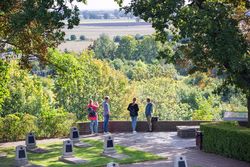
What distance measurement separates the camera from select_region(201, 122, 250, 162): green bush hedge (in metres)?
19.3

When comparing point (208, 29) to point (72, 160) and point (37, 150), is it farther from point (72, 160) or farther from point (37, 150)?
point (37, 150)

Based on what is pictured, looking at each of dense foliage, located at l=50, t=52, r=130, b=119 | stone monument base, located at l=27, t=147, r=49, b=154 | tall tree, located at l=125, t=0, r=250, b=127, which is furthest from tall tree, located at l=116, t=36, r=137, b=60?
tall tree, located at l=125, t=0, r=250, b=127

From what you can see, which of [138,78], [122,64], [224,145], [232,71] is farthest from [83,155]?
[122,64]

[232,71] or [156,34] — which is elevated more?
[156,34]

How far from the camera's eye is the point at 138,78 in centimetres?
9956

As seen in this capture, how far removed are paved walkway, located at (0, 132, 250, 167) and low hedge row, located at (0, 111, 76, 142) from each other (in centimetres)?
109

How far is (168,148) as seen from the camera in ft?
72.9

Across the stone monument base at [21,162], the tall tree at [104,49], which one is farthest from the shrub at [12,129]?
the tall tree at [104,49]

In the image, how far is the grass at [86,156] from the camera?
1970 cm

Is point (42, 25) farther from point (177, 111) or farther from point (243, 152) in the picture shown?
point (177, 111)

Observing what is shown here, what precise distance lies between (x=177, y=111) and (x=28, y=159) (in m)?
49.2

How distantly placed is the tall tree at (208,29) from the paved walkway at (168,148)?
2628 mm

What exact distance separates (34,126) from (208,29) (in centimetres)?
1202

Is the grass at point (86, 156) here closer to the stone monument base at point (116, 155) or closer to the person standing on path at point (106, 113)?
the stone monument base at point (116, 155)
